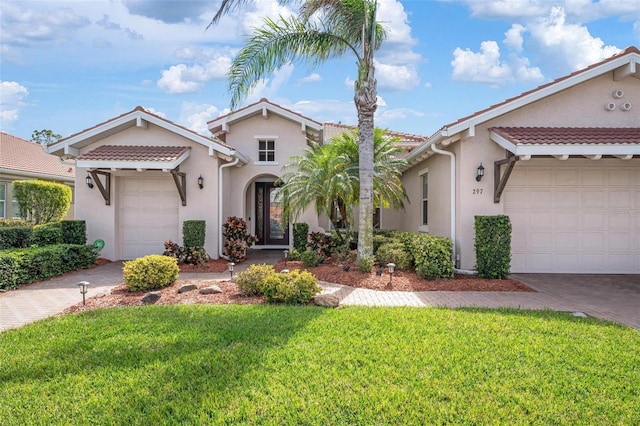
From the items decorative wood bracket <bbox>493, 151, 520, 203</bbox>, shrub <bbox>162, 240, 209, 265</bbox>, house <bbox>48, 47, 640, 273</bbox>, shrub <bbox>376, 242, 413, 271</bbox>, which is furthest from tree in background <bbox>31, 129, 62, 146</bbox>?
decorative wood bracket <bbox>493, 151, 520, 203</bbox>

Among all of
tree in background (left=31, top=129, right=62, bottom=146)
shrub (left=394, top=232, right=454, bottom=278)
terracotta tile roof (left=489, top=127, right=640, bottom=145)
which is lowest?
shrub (left=394, top=232, right=454, bottom=278)

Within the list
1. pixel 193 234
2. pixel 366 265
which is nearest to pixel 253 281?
pixel 366 265

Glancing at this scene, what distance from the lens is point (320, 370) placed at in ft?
14.4

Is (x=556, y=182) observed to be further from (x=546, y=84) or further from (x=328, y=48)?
(x=328, y=48)

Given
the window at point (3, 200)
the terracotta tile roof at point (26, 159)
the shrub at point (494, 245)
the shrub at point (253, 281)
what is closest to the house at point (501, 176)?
the shrub at point (494, 245)

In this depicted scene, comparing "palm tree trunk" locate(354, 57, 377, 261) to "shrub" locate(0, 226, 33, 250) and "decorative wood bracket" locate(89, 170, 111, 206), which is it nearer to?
"decorative wood bracket" locate(89, 170, 111, 206)

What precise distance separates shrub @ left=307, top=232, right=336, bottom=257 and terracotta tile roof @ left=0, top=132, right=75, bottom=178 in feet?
49.5

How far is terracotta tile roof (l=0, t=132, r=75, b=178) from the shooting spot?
19.2 m

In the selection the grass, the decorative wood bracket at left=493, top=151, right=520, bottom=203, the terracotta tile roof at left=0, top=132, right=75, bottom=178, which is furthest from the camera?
the terracotta tile roof at left=0, top=132, right=75, bottom=178

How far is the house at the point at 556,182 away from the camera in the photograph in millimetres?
10477

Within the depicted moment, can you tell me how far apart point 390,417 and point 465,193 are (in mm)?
8363

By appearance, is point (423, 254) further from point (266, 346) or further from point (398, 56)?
point (398, 56)

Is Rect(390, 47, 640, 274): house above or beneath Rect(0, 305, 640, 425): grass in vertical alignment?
above

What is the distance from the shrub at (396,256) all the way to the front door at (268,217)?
7136 millimetres
